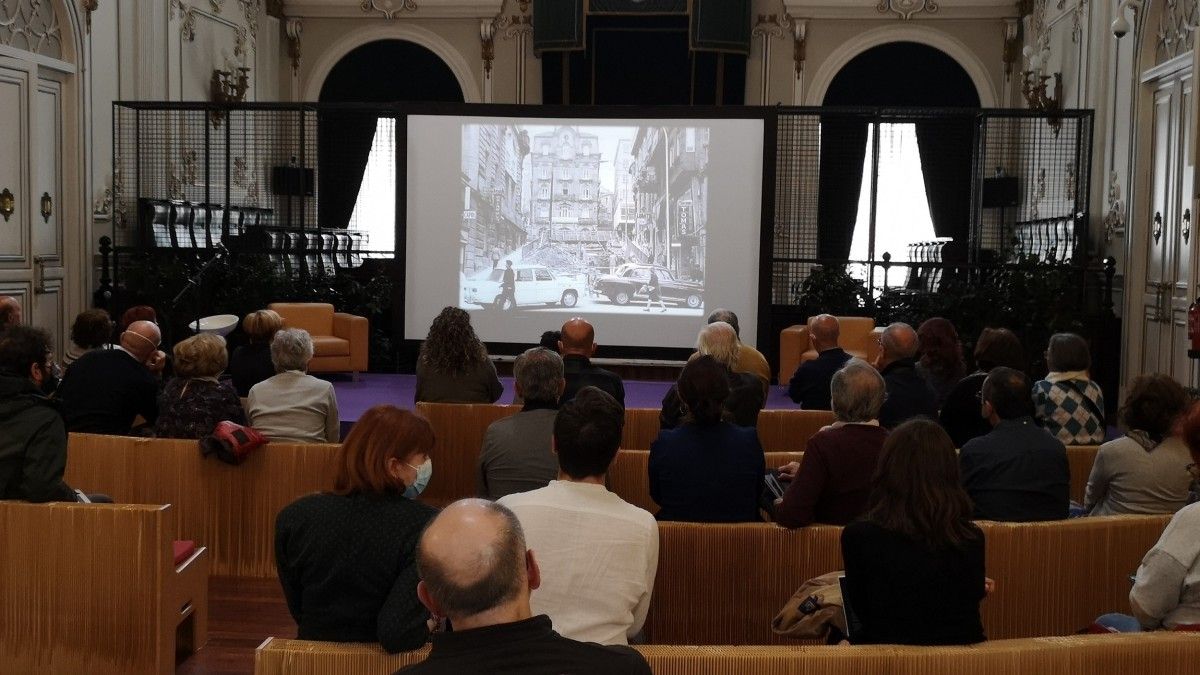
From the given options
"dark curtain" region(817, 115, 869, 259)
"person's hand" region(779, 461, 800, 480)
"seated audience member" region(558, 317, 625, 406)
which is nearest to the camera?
"person's hand" region(779, 461, 800, 480)

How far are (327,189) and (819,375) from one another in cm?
942

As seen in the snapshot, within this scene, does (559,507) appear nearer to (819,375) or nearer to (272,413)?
(272,413)

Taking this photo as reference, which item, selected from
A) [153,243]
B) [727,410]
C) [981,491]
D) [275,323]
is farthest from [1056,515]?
[153,243]

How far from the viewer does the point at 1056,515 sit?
377cm

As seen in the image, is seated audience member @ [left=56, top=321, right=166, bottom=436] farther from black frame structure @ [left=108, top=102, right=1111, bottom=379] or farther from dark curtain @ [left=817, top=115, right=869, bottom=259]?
dark curtain @ [left=817, top=115, right=869, bottom=259]

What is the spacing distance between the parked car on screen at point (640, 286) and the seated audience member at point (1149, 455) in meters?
6.95

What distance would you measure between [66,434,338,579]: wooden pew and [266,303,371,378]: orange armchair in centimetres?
555

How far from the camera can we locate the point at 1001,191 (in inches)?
496

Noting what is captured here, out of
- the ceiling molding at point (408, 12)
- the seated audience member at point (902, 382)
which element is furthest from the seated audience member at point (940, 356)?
the ceiling molding at point (408, 12)

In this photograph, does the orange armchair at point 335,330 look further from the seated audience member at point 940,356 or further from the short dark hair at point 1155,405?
the short dark hair at point 1155,405

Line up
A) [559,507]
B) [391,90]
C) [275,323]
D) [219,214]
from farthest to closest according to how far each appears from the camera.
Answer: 1. [391,90]
2. [219,214]
3. [275,323]
4. [559,507]

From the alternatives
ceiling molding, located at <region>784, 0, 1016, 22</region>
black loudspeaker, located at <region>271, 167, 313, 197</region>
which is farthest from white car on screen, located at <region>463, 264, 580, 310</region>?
ceiling molding, located at <region>784, 0, 1016, 22</region>

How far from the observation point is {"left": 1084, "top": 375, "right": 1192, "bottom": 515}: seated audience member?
381cm

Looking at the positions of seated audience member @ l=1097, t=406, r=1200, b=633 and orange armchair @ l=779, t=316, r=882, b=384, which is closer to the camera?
seated audience member @ l=1097, t=406, r=1200, b=633
